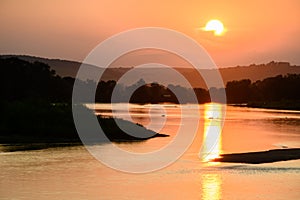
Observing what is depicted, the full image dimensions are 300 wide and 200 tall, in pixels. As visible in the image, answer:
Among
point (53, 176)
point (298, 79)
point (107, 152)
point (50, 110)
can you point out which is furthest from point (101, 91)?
point (53, 176)

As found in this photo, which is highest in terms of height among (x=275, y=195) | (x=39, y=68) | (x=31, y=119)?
(x=39, y=68)

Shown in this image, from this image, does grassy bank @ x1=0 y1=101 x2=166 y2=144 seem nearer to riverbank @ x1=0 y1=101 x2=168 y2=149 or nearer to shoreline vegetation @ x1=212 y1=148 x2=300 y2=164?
riverbank @ x1=0 y1=101 x2=168 y2=149

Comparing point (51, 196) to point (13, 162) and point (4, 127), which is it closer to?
point (13, 162)

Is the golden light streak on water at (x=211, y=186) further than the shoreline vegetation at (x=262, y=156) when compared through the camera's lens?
No

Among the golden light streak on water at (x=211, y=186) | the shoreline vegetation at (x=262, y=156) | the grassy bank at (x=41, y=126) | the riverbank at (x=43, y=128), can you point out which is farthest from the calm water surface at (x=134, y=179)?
the grassy bank at (x=41, y=126)

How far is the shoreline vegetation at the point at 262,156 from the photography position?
128 feet

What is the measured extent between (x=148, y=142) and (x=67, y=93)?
57.3 metres

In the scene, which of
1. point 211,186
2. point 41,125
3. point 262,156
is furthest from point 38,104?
point 211,186

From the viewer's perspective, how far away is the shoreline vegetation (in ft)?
128

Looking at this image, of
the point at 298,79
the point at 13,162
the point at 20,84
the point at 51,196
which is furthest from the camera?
the point at 298,79

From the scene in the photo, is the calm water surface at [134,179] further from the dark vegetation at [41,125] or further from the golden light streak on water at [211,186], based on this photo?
the dark vegetation at [41,125]

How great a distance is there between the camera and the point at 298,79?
181000 millimetres

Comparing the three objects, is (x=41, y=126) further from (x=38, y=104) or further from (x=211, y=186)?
(x=211, y=186)

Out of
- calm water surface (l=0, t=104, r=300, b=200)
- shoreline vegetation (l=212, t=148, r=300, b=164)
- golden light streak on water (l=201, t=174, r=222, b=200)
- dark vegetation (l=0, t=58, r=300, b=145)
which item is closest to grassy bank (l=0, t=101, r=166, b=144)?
dark vegetation (l=0, t=58, r=300, b=145)
